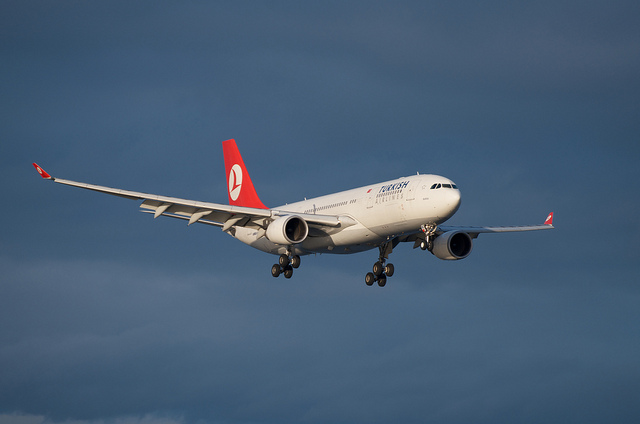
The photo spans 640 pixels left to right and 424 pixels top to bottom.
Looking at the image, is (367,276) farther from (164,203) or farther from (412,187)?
(164,203)

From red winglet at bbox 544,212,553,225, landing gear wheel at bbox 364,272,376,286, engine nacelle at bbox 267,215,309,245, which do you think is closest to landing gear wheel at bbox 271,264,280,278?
engine nacelle at bbox 267,215,309,245

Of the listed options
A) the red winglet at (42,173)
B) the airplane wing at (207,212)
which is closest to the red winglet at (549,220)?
the airplane wing at (207,212)

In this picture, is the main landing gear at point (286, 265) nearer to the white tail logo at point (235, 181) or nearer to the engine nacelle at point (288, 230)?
the engine nacelle at point (288, 230)

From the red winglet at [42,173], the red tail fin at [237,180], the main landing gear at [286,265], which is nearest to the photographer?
the red winglet at [42,173]

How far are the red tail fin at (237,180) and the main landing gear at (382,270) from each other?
39.8 ft

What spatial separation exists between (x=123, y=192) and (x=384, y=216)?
49.3ft

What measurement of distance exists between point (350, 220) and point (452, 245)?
8594 millimetres

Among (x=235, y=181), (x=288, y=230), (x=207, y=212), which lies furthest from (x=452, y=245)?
(x=235, y=181)

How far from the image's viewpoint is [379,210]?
2045 inches

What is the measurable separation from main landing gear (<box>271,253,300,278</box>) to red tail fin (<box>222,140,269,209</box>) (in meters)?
10.1

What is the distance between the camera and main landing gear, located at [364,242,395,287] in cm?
5769

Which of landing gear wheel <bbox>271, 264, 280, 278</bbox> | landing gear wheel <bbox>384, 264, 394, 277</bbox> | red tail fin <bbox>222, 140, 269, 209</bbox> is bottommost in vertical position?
landing gear wheel <bbox>384, 264, 394, 277</bbox>

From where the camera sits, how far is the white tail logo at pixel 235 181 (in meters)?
68.8

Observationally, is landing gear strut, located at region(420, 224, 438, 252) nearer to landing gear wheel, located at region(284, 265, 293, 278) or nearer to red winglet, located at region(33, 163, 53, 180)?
landing gear wheel, located at region(284, 265, 293, 278)
